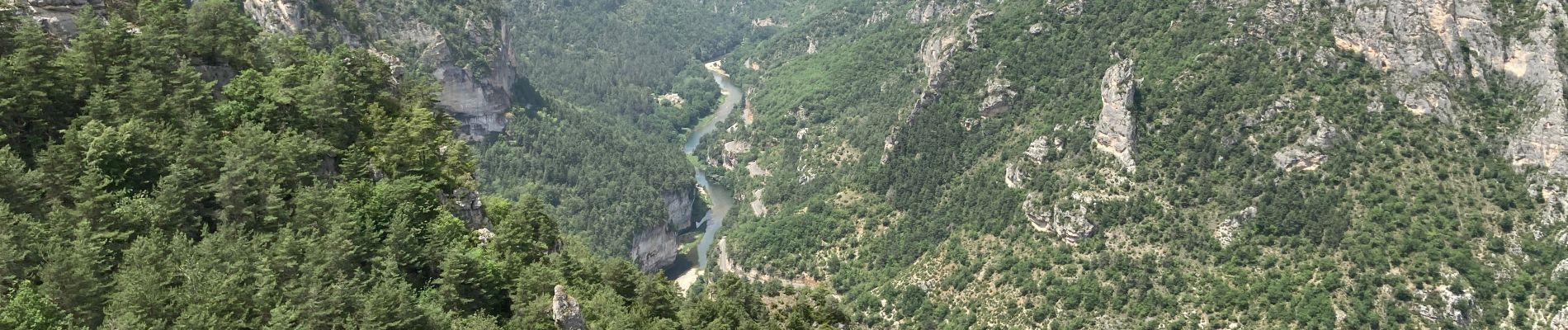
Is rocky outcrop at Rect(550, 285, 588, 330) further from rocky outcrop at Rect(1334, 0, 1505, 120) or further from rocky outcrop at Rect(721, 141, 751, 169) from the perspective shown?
rocky outcrop at Rect(721, 141, 751, 169)

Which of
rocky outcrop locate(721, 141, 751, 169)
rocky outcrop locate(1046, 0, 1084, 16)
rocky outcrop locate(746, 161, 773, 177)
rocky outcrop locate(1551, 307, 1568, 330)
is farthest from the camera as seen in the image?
rocky outcrop locate(721, 141, 751, 169)

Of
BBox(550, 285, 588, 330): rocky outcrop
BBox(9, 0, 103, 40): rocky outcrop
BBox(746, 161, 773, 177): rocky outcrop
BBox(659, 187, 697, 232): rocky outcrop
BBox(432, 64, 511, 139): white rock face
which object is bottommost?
BBox(746, 161, 773, 177): rocky outcrop

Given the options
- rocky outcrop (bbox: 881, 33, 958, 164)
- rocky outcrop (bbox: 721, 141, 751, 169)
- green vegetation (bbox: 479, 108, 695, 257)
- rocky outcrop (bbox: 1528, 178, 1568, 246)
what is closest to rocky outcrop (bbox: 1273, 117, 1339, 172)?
rocky outcrop (bbox: 1528, 178, 1568, 246)

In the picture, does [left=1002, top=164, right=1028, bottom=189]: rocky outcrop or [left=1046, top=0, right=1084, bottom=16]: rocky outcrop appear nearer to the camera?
[left=1002, top=164, right=1028, bottom=189]: rocky outcrop

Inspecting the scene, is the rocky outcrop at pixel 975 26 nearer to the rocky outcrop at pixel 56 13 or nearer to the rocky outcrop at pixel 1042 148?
the rocky outcrop at pixel 1042 148

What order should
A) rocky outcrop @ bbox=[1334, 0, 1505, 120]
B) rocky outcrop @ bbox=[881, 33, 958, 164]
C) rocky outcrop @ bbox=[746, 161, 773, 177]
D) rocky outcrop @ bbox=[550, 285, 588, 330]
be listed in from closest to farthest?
rocky outcrop @ bbox=[550, 285, 588, 330], rocky outcrop @ bbox=[1334, 0, 1505, 120], rocky outcrop @ bbox=[881, 33, 958, 164], rocky outcrop @ bbox=[746, 161, 773, 177]

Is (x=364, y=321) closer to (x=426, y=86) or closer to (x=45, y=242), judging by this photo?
(x=45, y=242)

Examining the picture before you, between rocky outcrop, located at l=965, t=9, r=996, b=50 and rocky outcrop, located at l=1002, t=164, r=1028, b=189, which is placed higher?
rocky outcrop, located at l=965, t=9, r=996, b=50

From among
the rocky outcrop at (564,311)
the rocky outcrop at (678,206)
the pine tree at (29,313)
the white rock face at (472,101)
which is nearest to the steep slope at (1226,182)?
the rocky outcrop at (678,206)
